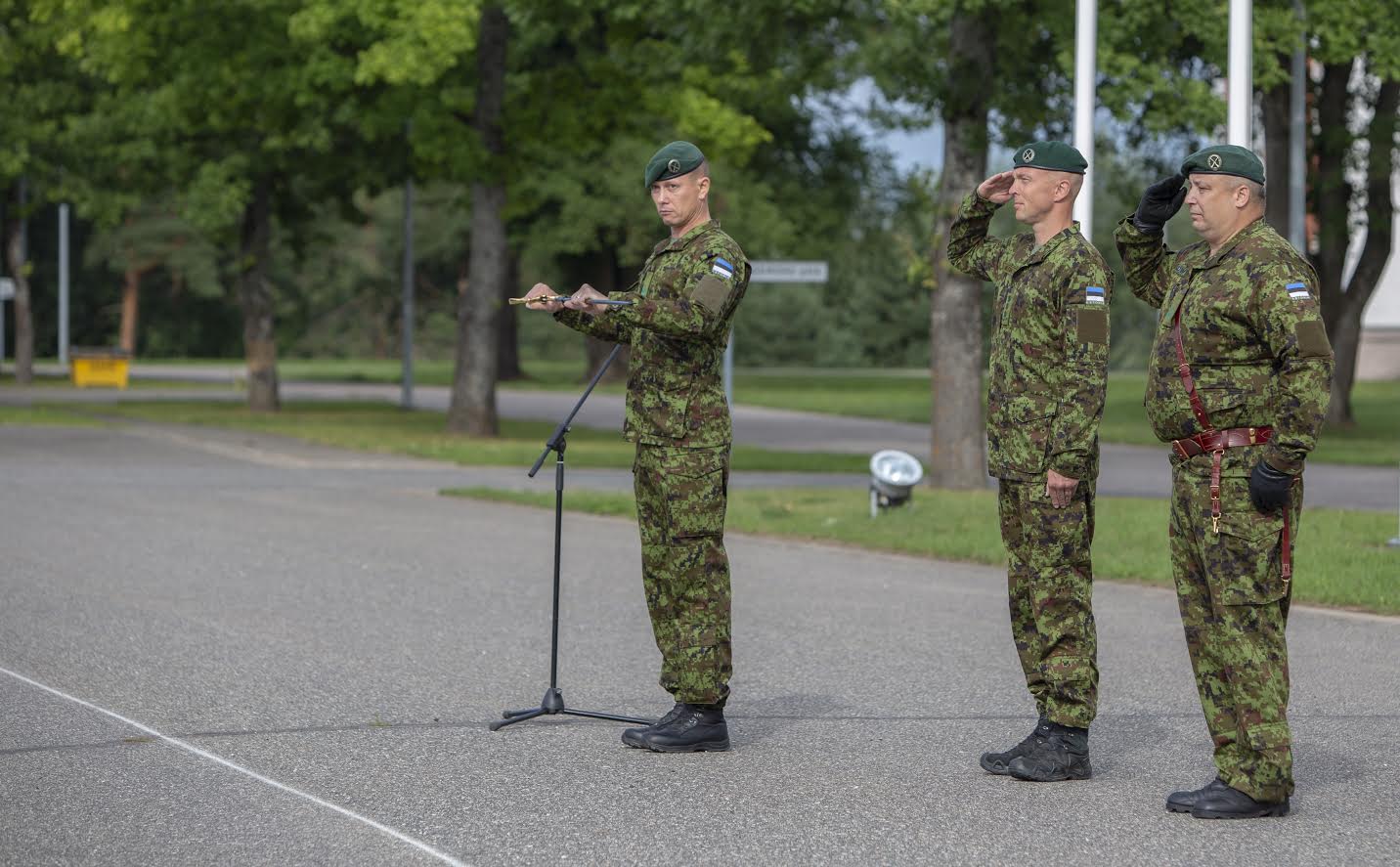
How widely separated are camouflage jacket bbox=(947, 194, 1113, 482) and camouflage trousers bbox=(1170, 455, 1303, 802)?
0.36 meters

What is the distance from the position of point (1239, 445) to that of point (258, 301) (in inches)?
1112

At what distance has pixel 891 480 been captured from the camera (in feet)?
49.9

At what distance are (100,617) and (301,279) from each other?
74.9 meters

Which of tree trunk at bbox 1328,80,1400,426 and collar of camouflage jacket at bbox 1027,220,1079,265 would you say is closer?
collar of camouflage jacket at bbox 1027,220,1079,265

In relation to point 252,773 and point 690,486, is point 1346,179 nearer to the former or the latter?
point 690,486

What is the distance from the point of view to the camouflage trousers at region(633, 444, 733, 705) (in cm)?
658

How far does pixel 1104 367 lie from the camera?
6.20 metres

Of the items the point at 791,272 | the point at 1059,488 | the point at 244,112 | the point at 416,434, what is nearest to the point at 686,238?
the point at 1059,488

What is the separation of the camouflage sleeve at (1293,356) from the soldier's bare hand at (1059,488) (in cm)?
68

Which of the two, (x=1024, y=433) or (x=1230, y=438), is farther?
(x=1024, y=433)

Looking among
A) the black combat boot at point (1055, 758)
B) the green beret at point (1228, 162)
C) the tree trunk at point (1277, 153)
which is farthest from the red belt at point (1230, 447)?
the tree trunk at point (1277, 153)

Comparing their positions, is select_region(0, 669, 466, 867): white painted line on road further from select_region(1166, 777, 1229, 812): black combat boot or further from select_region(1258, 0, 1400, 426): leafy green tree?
select_region(1258, 0, 1400, 426): leafy green tree

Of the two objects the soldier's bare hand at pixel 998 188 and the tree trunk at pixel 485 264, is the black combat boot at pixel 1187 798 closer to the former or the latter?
the soldier's bare hand at pixel 998 188

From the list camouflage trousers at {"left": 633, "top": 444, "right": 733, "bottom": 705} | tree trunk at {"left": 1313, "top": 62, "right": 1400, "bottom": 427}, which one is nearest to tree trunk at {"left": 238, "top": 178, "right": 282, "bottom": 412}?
tree trunk at {"left": 1313, "top": 62, "right": 1400, "bottom": 427}
